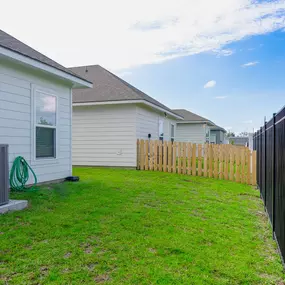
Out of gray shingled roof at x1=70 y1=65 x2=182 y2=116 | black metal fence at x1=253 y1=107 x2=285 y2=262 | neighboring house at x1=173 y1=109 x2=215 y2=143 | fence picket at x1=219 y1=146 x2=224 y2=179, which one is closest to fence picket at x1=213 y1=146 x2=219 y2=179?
fence picket at x1=219 y1=146 x2=224 y2=179

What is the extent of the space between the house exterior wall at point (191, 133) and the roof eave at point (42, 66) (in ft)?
53.0

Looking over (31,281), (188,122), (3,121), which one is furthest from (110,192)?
(188,122)

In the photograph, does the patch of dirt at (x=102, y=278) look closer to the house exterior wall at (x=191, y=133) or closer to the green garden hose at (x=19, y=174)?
the green garden hose at (x=19, y=174)

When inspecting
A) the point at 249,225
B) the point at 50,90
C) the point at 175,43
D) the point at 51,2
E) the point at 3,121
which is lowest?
the point at 249,225

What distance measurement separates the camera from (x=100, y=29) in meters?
11.4

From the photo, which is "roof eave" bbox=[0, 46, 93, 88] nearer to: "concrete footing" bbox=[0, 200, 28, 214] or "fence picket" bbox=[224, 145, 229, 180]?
"concrete footing" bbox=[0, 200, 28, 214]

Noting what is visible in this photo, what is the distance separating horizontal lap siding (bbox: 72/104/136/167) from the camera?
37.3 feet

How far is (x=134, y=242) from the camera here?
10.7ft

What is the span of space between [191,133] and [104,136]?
13.2m

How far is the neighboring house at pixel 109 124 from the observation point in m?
11.3

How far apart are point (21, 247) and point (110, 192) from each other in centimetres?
318

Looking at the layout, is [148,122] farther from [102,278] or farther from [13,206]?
[102,278]

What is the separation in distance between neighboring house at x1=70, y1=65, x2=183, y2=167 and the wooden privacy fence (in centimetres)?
66

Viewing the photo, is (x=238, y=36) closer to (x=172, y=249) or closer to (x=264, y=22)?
(x=264, y=22)
